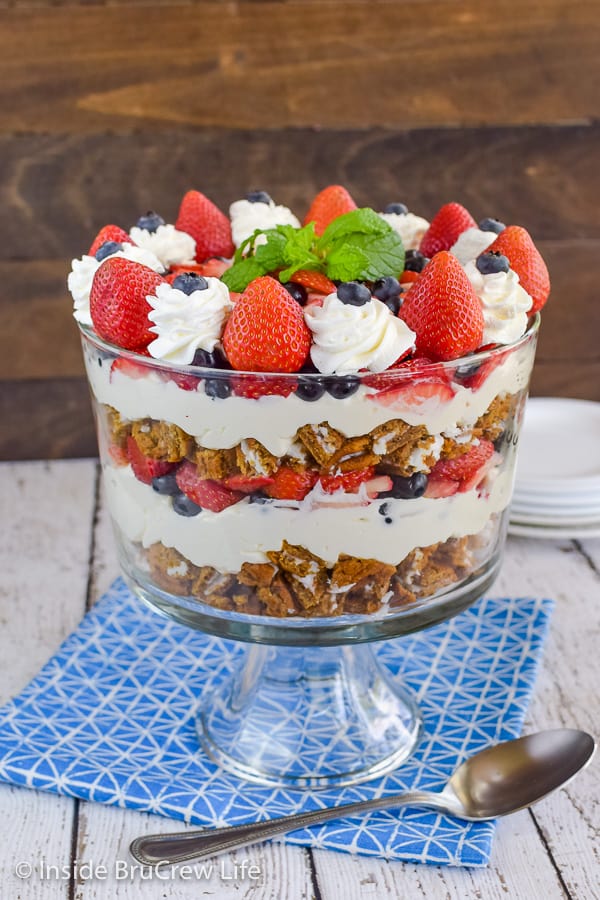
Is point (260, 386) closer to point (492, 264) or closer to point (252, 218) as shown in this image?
point (492, 264)

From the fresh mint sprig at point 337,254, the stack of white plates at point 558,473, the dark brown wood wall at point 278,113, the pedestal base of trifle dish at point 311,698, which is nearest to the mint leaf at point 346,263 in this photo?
the fresh mint sprig at point 337,254

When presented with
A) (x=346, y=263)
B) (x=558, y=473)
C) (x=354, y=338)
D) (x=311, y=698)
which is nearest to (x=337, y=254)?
(x=346, y=263)

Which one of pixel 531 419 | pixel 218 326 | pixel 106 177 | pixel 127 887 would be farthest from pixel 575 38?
pixel 127 887

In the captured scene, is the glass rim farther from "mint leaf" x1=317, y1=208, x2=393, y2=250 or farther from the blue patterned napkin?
the blue patterned napkin

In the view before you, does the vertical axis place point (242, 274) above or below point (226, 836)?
above

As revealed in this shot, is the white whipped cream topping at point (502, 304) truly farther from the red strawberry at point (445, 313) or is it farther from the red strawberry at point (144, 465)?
the red strawberry at point (144, 465)

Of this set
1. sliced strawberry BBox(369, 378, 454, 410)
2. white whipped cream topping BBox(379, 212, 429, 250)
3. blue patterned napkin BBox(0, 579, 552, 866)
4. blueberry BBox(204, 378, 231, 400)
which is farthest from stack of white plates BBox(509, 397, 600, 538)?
blueberry BBox(204, 378, 231, 400)

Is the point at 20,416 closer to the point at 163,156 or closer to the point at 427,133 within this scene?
the point at 163,156
